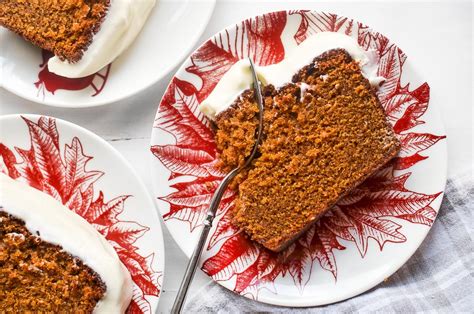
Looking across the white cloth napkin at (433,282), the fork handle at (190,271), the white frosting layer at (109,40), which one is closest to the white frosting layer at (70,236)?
the fork handle at (190,271)

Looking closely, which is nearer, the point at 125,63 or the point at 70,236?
the point at 70,236

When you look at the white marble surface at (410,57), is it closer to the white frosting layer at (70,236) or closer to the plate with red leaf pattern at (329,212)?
the plate with red leaf pattern at (329,212)

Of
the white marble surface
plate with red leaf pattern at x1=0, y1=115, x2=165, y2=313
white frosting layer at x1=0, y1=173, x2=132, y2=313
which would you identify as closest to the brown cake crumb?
white frosting layer at x1=0, y1=173, x2=132, y2=313

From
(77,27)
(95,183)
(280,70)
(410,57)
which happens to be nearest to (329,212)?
(280,70)

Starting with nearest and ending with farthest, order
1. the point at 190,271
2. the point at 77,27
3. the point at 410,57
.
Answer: the point at 190,271
the point at 77,27
the point at 410,57

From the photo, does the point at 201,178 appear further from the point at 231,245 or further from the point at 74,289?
the point at 74,289

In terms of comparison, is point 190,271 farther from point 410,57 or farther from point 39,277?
point 410,57

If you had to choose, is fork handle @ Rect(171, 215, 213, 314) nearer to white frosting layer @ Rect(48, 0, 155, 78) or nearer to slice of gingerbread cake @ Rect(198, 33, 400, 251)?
slice of gingerbread cake @ Rect(198, 33, 400, 251)
